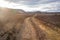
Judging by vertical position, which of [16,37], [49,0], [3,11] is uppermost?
[49,0]

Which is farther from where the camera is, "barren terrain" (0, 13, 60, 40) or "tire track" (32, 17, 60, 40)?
"barren terrain" (0, 13, 60, 40)

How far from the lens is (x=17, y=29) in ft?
9.45

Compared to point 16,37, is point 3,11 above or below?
above

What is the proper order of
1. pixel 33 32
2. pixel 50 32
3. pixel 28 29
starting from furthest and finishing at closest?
pixel 28 29
pixel 33 32
pixel 50 32

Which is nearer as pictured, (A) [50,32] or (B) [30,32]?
(A) [50,32]

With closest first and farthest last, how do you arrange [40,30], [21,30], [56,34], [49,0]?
[56,34] → [40,30] → [21,30] → [49,0]

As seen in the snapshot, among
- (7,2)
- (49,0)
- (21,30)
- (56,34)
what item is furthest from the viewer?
(7,2)

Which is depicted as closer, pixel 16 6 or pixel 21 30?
pixel 21 30

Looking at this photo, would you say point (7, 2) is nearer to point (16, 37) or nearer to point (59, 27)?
point (16, 37)

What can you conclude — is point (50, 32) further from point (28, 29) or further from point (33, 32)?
point (28, 29)

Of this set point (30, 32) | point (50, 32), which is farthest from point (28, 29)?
point (50, 32)

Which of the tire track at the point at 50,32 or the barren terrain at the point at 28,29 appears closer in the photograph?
the tire track at the point at 50,32

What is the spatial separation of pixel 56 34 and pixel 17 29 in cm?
82

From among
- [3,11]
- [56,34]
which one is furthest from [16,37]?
[3,11]
